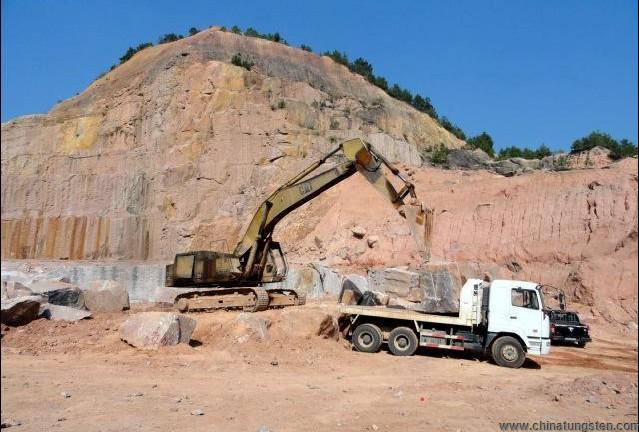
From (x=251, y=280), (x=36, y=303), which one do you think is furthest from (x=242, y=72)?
(x=36, y=303)

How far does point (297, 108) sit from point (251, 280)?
25218mm

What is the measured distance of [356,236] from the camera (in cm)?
3089

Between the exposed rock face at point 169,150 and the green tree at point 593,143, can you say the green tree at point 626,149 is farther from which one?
the exposed rock face at point 169,150

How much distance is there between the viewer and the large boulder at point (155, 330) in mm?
12859

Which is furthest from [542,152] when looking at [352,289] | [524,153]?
[352,289]

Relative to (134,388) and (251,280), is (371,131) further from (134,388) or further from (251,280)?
(134,388)

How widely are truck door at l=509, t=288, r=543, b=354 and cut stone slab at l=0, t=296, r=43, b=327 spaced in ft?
40.7

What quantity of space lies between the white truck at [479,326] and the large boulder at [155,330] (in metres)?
4.63

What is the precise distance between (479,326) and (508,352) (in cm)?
93

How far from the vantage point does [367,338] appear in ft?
49.4

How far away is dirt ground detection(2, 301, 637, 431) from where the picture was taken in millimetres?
7954

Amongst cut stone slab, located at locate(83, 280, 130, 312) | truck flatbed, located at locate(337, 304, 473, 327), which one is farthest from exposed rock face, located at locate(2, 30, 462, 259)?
truck flatbed, located at locate(337, 304, 473, 327)

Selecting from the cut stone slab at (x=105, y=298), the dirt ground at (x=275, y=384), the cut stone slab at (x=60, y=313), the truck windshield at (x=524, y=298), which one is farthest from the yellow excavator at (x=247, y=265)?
the truck windshield at (x=524, y=298)

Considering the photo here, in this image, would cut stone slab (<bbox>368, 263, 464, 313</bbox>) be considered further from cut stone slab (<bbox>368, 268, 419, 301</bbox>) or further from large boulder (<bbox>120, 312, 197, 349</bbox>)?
large boulder (<bbox>120, 312, 197, 349</bbox>)
